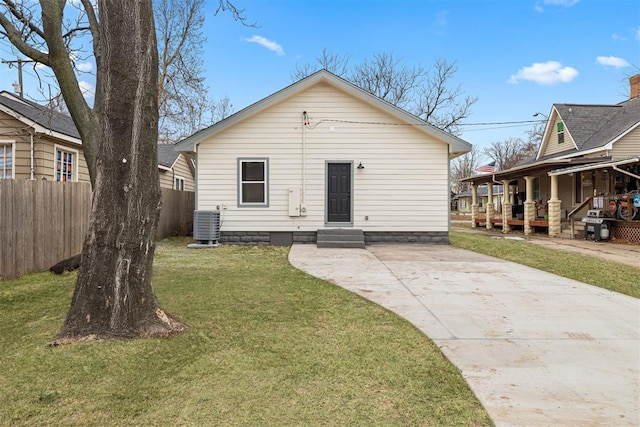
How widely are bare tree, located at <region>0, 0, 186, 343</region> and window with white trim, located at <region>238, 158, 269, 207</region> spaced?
7218 millimetres

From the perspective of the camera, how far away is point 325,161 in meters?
10.7

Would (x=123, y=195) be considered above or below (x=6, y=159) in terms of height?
below

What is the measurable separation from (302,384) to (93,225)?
2.21 metres

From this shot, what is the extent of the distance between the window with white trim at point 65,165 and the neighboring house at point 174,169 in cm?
437

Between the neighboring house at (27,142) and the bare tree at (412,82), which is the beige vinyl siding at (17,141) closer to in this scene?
the neighboring house at (27,142)

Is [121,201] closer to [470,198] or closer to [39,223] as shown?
[39,223]

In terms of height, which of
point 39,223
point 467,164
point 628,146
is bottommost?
point 39,223

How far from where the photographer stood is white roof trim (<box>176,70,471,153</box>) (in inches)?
403

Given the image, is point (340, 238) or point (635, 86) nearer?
point (340, 238)

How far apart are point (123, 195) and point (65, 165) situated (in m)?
10.1

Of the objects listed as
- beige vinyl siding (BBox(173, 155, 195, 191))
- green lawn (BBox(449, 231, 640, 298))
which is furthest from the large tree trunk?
beige vinyl siding (BBox(173, 155, 195, 191))

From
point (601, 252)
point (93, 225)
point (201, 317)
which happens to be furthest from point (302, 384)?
point (601, 252)

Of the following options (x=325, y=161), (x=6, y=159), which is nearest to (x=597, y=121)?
(x=325, y=161)

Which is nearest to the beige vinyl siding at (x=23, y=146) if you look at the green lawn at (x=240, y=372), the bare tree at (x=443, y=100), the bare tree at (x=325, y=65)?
the green lawn at (x=240, y=372)
